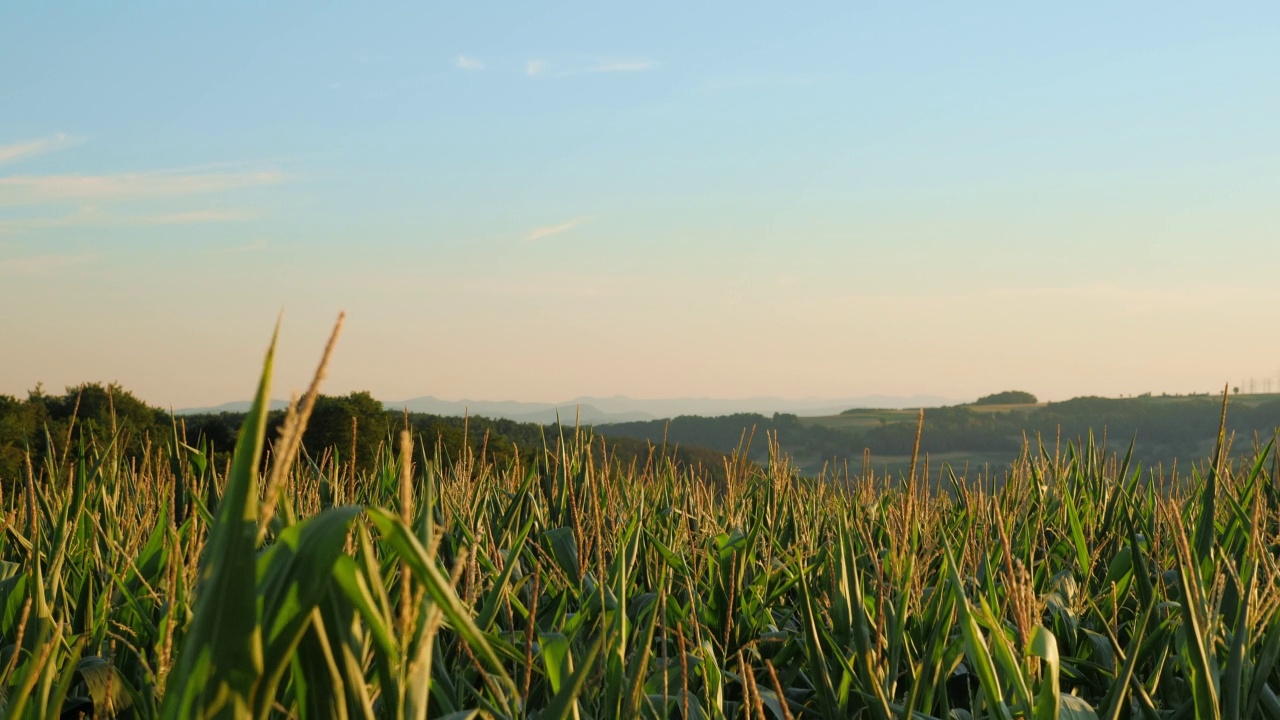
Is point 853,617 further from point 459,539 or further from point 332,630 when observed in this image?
point 459,539

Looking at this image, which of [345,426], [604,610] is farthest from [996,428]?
[604,610]

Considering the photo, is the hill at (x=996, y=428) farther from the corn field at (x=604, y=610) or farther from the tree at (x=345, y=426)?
the corn field at (x=604, y=610)

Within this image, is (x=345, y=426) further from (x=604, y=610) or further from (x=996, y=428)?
(x=996, y=428)

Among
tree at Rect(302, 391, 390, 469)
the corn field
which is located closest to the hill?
tree at Rect(302, 391, 390, 469)

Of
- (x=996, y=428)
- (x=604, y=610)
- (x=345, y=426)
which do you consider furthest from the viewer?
(x=996, y=428)

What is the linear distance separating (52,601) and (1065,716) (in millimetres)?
2097

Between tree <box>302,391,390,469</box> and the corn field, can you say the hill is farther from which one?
the corn field

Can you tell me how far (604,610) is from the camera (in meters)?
1.58

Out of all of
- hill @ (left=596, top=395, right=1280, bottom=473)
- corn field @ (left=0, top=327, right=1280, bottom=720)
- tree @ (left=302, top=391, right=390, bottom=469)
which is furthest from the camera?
hill @ (left=596, top=395, right=1280, bottom=473)

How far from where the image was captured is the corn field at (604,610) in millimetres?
828

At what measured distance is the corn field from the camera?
828 mm

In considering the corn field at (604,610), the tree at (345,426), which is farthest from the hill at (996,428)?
the corn field at (604,610)

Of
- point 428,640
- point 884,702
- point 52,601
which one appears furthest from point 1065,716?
point 52,601

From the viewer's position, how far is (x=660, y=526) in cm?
391
